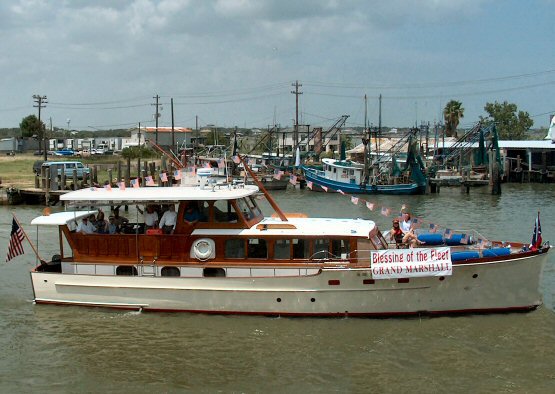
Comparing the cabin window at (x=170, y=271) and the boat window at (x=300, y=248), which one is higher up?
the boat window at (x=300, y=248)

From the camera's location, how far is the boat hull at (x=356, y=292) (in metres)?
16.1

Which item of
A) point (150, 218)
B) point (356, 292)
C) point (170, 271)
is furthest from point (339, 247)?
point (150, 218)

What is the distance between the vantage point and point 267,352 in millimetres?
15008

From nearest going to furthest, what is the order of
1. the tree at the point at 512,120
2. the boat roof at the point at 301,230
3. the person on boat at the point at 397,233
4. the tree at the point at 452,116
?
the boat roof at the point at 301,230, the person on boat at the point at 397,233, the tree at the point at 452,116, the tree at the point at 512,120

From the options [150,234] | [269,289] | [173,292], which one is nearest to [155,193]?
[150,234]

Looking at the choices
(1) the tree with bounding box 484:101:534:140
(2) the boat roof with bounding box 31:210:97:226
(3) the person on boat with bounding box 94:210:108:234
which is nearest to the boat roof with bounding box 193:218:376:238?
(3) the person on boat with bounding box 94:210:108:234

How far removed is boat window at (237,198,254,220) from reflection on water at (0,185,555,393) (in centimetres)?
249

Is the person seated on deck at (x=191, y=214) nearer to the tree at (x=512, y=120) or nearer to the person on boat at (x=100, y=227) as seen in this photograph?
the person on boat at (x=100, y=227)

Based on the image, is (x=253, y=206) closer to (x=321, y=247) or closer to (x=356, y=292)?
(x=321, y=247)

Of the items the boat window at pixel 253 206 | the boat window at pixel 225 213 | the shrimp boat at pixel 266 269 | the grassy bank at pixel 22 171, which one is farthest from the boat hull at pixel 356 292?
the grassy bank at pixel 22 171

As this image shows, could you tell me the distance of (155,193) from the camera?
57.1ft

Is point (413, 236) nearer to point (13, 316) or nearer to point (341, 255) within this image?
point (341, 255)

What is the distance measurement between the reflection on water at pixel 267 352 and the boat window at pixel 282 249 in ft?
4.77

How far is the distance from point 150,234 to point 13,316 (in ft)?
13.1
